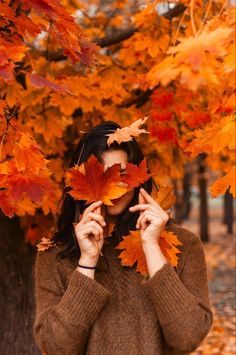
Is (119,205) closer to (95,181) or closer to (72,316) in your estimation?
(95,181)

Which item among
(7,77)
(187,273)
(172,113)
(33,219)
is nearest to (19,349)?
(33,219)

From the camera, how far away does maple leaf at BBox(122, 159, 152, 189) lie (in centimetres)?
187

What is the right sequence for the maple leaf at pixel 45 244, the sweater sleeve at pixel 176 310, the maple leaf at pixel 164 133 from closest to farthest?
1. the sweater sleeve at pixel 176 310
2. the maple leaf at pixel 45 244
3. the maple leaf at pixel 164 133

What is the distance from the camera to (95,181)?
1.87 meters

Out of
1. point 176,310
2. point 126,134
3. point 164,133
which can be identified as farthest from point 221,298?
point 126,134

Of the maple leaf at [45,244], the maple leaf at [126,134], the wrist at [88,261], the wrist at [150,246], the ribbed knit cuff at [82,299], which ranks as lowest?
the ribbed knit cuff at [82,299]

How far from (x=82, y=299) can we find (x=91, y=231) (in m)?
0.26

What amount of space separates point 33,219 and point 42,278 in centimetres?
208

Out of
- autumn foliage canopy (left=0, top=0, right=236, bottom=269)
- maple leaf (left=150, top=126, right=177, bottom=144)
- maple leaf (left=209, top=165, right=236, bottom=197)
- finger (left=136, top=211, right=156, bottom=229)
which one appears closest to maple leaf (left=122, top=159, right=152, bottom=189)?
autumn foliage canopy (left=0, top=0, right=236, bottom=269)

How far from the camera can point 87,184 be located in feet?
6.17

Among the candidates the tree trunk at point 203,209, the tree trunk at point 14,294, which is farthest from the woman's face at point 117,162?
the tree trunk at point 203,209

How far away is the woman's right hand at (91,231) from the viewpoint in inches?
72.1

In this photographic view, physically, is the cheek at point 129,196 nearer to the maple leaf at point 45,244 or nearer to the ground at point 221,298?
the maple leaf at point 45,244

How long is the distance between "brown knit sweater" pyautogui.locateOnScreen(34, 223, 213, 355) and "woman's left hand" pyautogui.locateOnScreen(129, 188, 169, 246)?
0.12 metres
